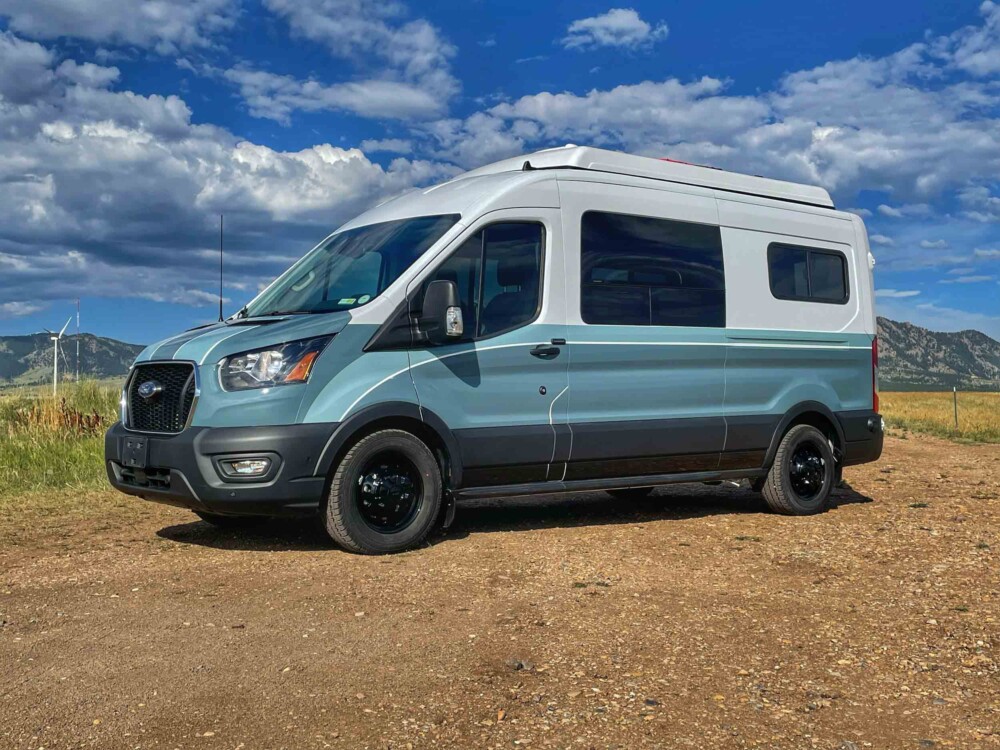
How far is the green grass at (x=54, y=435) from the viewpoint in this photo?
439 inches

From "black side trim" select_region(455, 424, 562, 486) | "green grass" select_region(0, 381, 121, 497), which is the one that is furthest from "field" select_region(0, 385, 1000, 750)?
"green grass" select_region(0, 381, 121, 497)

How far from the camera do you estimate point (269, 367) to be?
679cm

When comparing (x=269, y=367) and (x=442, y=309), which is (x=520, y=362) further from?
(x=269, y=367)

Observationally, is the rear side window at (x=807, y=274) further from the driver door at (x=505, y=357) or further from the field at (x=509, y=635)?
the driver door at (x=505, y=357)

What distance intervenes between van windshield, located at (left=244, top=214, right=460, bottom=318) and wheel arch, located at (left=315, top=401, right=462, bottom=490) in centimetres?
79

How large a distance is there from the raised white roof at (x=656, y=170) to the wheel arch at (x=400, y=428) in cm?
237

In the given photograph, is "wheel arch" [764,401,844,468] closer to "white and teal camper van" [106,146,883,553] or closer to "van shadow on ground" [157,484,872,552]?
"white and teal camper van" [106,146,883,553]

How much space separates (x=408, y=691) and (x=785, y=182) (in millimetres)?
7202

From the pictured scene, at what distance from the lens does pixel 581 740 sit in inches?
148

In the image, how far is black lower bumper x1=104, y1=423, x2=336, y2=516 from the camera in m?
6.69

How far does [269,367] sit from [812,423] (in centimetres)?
534

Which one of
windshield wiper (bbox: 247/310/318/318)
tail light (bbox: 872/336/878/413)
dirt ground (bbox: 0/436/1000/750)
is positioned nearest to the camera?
dirt ground (bbox: 0/436/1000/750)

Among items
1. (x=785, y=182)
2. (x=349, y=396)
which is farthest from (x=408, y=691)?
(x=785, y=182)

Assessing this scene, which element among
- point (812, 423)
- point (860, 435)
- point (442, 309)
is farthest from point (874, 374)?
point (442, 309)
